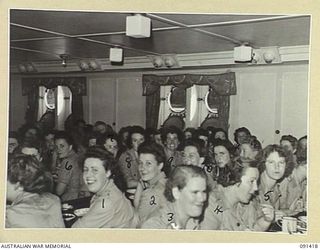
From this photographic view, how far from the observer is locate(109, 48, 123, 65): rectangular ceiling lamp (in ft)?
2.19

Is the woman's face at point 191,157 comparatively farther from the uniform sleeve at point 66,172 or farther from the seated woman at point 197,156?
the uniform sleeve at point 66,172

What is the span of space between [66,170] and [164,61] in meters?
0.18

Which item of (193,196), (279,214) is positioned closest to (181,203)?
(193,196)

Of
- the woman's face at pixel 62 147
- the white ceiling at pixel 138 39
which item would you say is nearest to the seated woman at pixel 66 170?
the woman's face at pixel 62 147

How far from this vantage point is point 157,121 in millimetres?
674

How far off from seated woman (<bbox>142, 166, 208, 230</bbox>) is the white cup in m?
0.10

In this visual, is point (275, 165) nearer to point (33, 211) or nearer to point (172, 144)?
point (172, 144)

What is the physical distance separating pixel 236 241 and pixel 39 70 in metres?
0.32

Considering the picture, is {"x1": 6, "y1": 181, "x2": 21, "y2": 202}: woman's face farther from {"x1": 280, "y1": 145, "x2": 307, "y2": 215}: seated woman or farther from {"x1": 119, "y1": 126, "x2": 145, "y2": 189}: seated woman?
{"x1": 280, "y1": 145, "x2": 307, "y2": 215}: seated woman

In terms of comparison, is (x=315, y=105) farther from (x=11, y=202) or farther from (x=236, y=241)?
(x=11, y=202)

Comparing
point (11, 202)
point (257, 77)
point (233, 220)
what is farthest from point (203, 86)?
point (11, 202)

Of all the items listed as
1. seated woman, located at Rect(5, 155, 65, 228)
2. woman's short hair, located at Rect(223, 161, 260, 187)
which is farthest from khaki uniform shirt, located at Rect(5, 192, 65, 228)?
woman's short hair, located at Rect(223, 161, 260, 187)

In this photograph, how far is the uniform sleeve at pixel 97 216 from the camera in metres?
0.67

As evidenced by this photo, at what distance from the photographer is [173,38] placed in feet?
2.19
